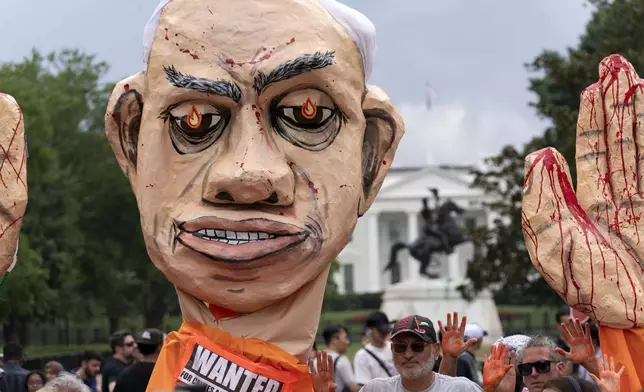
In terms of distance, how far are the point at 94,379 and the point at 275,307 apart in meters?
6.56

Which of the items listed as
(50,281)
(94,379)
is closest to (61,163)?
(50,281)

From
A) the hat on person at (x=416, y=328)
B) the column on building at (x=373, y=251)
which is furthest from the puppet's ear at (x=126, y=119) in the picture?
the column on building at (x=373, y=251)

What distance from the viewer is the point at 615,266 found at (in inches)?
203

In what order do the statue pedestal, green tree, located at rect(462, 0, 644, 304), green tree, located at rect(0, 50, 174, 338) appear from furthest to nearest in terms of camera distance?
the statue pedestal, green tree, located at rect(0, 50, 174, 338), green tree, located at rect(462, 0, 644, 304)

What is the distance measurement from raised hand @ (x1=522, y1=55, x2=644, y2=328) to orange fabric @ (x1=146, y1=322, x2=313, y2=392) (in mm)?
1153

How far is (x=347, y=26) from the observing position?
5191 millimetres

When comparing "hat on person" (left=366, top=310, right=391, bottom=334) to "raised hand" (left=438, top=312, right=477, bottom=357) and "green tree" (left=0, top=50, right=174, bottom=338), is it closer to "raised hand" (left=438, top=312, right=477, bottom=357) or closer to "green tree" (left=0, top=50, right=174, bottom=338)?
"raised hand" (left=438, top=312, right=477, bottom=357)

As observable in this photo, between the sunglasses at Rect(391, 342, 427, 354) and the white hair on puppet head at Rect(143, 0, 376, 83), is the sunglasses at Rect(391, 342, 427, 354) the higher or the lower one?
the lower one

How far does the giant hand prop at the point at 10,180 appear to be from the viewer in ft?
16.7

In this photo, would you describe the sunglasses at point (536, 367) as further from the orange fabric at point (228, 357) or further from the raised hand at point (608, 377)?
the orange fabric at point (228, 357)

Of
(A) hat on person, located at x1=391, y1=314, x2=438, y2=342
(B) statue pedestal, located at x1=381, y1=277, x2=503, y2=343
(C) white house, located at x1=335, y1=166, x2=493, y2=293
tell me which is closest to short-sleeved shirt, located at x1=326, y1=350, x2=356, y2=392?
(A) hat on person, located at x1=391, y1=314, x2=438, y2=342

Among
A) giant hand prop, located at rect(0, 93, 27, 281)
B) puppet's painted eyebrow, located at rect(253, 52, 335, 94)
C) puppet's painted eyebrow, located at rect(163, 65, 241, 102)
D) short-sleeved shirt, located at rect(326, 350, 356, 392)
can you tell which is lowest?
short-sleeved shirt, located at rect(326, 350, 356, 392)

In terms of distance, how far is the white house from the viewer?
243ft

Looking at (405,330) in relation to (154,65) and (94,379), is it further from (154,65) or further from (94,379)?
(94,379)
